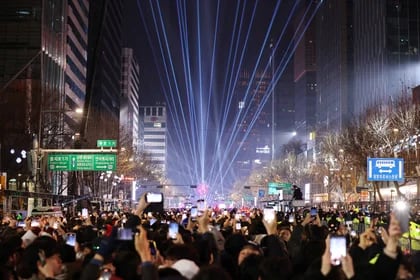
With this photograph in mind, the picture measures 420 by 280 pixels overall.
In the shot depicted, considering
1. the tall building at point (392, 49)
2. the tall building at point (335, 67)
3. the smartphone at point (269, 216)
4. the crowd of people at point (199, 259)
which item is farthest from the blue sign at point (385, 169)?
the tall building at point (335, 67)

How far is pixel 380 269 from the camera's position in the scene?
6852mm

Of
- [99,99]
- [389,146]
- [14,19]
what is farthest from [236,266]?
[99,99]

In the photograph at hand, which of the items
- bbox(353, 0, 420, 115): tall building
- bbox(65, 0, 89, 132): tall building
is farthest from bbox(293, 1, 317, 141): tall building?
bbox(65, 0, 89, 132): tall building

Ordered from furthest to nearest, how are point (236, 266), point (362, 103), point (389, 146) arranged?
point (362, 103)
point (389, 146)
point (236, 266)

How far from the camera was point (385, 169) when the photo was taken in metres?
40.6

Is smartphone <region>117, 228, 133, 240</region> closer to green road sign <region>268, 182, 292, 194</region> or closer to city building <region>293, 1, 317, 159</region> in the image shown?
green road sign <region>268, 182, 292, 194</region>

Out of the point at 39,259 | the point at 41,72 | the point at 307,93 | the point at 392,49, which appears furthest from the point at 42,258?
the point at 307,93

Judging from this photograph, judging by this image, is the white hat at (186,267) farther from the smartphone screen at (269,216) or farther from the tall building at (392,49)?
the tall building at (392,49)

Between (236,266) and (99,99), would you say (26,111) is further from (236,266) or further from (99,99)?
(99,99)

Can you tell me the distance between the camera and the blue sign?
132ft

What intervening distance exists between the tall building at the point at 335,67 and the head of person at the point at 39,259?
362ft

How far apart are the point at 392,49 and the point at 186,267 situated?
92.2 metres

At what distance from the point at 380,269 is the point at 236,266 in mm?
3522

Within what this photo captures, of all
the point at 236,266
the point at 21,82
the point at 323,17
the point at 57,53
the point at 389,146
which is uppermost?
the point at 323,17
